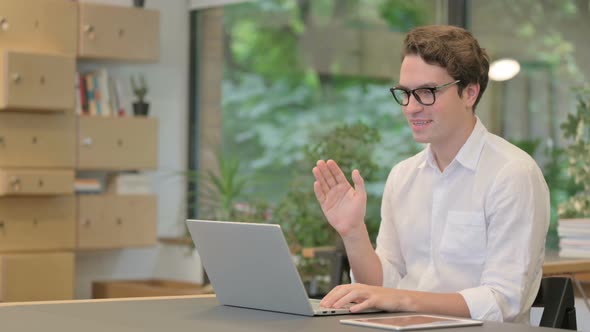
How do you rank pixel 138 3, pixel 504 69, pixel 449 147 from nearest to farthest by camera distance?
pixel 449 147 → pixel 504 69 → pixel 138 3

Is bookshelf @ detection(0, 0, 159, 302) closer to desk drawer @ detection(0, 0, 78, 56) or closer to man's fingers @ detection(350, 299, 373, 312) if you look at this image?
desk drawer @ detection(0, 0, 78, 56)

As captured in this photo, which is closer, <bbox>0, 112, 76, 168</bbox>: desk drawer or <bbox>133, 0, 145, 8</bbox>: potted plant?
<bbox>0, 112, 76, 168</bbox>: desk drawer

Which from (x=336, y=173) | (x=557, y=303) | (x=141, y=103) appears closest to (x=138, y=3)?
(x=141, y=103)

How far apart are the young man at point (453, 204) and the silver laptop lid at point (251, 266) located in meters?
0.28

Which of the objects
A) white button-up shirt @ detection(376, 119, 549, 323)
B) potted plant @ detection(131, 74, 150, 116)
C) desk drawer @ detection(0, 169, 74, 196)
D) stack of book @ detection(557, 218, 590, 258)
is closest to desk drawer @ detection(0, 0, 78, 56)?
potted plant @ detection(131, 74, 150, 116)

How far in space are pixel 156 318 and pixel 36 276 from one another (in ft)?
11.8

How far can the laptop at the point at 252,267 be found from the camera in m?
2.02

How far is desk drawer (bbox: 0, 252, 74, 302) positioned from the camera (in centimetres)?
533

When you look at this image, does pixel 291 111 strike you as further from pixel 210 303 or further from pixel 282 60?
pixel 210 303

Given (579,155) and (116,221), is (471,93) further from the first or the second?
(116,221)

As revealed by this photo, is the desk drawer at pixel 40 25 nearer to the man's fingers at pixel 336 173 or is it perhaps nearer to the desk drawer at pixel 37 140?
the desk drawer at pixel 37 140

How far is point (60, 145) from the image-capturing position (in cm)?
559

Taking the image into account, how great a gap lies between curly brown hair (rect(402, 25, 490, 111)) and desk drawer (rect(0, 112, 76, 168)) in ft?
11.1

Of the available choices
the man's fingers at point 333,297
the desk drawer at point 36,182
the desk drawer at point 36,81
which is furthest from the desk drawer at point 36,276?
the man's fingers at point 333,297
